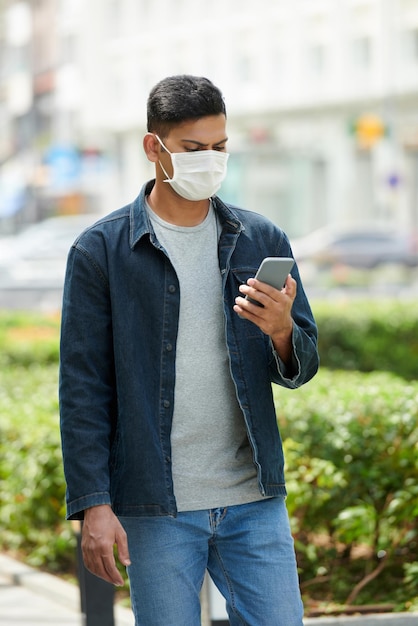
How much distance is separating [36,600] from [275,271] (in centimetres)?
364

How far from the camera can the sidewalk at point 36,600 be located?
5.24 metres

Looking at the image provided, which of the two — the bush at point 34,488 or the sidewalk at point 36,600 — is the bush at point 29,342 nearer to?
the bush at point 34,488

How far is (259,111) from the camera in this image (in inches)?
1695

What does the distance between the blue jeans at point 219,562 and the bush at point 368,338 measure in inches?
368

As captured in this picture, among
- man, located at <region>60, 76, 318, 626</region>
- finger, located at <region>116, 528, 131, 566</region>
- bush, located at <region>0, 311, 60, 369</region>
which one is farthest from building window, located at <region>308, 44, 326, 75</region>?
finger, located at <region>116, 528, 131, 566</region>

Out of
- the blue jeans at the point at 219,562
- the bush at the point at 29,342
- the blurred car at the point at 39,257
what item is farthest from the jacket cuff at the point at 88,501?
the blurred car at the point at 39,257

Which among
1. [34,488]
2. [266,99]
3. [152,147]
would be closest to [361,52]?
[266,99]

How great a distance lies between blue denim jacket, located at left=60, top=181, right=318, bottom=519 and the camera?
8.45 feet

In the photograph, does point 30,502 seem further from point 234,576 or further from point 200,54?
point 200,54

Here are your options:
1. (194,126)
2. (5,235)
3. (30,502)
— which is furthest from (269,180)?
(194,126)

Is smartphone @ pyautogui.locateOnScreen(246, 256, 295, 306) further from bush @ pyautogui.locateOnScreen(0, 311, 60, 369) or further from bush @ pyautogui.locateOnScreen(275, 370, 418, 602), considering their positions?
bush @ pyautogui.locateOnScreen(0, 311, 60, 369)

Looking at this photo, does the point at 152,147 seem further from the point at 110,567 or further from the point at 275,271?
the point at 110,567

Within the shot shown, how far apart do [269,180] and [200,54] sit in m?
6.50

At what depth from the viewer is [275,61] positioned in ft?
141
